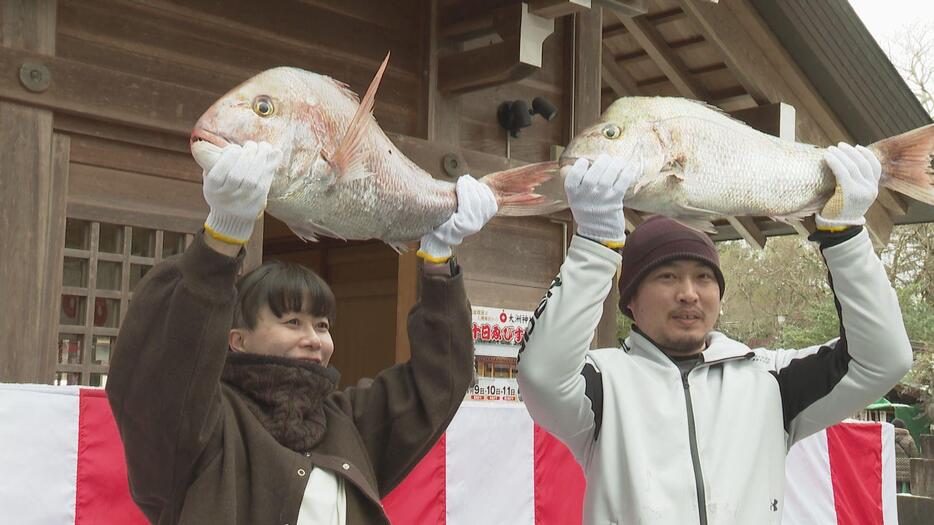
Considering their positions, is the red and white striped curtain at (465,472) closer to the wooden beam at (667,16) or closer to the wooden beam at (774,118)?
the wooden beam at (774,118)

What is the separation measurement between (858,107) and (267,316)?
19.8ft

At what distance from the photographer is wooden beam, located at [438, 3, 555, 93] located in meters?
5.70

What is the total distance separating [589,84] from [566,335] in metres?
4.95

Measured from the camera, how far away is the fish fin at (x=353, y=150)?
2.06m

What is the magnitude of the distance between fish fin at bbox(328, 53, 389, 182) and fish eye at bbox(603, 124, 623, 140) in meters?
0.57

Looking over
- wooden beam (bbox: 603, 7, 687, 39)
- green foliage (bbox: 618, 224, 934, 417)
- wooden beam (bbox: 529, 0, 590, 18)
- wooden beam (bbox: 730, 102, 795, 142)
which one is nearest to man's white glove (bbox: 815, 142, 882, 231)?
wooden beam (bbox: 529, 0, 590, 18)

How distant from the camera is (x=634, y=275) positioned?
8.87 feet

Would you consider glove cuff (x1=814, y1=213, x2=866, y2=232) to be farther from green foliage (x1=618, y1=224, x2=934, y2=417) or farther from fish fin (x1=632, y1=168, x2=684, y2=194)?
green foliage (x1=618, y1=224, x2=934, y2=417)

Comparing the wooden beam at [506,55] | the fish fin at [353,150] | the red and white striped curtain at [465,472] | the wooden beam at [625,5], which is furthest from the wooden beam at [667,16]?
the fish fin at [353,150]

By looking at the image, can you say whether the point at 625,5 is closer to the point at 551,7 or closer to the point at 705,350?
the point at 551,7

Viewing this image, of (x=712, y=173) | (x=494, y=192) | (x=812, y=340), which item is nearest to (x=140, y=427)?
(x=494, y=192)

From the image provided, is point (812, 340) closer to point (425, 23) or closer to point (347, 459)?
point (425, 23)

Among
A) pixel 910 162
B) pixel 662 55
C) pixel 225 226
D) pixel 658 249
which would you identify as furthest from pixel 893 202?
pixel 225 226

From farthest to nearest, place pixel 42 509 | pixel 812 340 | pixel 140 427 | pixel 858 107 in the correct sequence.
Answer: pixel 812 340 → pixel 858 107 → pixel 42 509 → pixel 140 427
